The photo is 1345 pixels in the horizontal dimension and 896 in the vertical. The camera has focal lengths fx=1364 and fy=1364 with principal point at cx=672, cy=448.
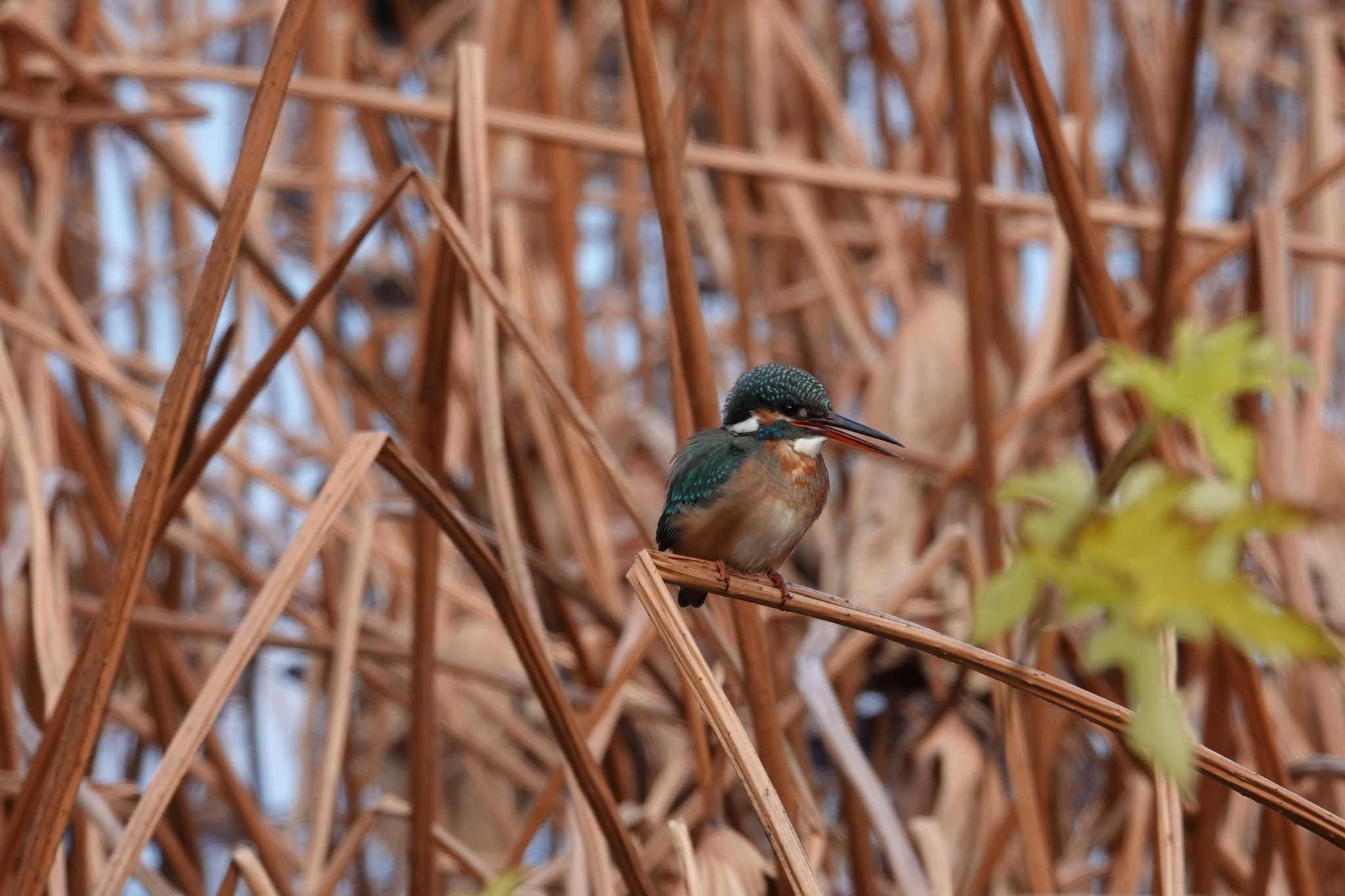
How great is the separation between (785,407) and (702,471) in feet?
0.56

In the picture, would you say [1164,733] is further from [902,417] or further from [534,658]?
[902,417]

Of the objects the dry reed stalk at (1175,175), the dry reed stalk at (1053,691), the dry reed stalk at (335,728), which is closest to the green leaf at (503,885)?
the dry reed stalk at (1053,691)

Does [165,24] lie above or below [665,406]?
above

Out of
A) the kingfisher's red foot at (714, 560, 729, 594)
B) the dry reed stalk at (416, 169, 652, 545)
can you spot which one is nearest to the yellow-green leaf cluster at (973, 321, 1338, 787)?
the kingfisher's red foot at (714, 560, 729, 594)

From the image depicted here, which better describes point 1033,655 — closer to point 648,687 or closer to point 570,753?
point 570,753

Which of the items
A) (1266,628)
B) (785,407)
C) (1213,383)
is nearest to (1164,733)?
(1266,628)

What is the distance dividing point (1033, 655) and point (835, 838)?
0.67 metres

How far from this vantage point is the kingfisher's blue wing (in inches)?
79.1

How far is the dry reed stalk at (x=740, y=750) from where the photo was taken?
1251mm

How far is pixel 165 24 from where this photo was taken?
14.3 feet

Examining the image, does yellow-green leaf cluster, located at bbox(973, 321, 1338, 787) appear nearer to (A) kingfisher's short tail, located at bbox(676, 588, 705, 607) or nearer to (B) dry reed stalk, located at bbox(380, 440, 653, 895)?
(B) dry reed stalk, located at bbox(380, 440, 653, 895)

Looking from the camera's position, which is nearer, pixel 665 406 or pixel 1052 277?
pixel 1052 277

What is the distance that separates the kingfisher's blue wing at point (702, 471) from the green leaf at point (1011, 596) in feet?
4.25

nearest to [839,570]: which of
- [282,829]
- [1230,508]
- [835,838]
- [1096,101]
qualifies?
[835,838]
